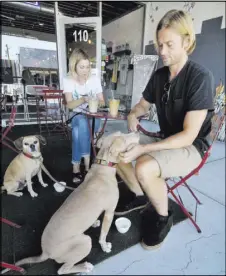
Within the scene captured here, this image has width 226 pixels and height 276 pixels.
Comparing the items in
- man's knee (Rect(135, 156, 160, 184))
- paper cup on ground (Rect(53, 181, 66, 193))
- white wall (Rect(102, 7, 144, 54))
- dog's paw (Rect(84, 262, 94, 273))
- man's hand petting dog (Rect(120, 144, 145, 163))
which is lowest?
dog's paw (Rect(84, 262, 94, 273))

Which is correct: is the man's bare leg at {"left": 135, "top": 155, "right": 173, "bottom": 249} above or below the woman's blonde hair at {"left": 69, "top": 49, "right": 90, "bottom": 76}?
below

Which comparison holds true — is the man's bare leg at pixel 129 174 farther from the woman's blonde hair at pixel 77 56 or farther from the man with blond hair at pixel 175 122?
the woman's blonde hair at pixel 77 56

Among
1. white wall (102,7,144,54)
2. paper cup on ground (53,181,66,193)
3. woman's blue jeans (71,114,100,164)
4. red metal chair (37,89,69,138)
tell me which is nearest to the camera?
paper cup on ground (53,181,66,193)

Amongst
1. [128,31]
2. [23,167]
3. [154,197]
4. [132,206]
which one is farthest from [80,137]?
[128,31]

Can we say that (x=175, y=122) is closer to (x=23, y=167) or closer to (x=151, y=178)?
(x=151, y=178)

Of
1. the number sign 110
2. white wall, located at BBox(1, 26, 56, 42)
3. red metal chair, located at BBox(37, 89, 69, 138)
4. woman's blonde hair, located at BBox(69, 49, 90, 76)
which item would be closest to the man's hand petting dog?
woman's blonde hair, located at BBox(69, 49, 90, 76)

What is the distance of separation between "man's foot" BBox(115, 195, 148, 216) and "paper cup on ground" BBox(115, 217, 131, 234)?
0.31 ft

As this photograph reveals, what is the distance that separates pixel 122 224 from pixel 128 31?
457 cm

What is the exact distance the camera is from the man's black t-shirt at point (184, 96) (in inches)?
39.8

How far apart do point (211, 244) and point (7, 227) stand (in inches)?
51.9

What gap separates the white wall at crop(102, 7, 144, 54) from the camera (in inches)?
168

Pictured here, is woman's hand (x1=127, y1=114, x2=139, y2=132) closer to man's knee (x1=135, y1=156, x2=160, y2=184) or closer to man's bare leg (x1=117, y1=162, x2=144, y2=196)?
man's bare leg (x1=117, y1=162, x2=144, y2=196)

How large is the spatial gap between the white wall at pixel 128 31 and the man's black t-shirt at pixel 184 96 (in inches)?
141

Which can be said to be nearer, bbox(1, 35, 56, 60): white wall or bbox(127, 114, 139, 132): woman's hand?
bbox(127, 114, 139, 132): woman's hand
